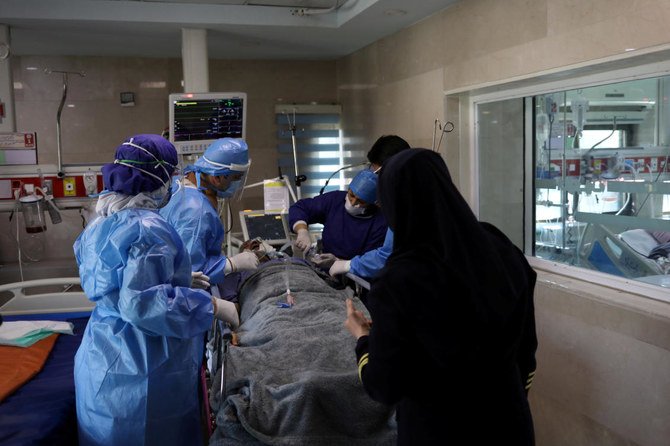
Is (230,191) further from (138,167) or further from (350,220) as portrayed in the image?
→ (138,167)

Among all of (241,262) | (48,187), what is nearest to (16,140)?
(48,187)

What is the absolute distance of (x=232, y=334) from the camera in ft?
8.23

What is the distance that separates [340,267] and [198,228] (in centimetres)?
89

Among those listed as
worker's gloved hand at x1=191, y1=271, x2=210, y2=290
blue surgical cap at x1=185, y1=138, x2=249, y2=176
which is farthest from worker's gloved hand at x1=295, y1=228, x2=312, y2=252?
worker's gloved hand at x1=191, y1=271, x2=210, y2=290

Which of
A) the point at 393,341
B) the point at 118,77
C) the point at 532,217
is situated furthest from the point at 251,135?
the point at 393,341

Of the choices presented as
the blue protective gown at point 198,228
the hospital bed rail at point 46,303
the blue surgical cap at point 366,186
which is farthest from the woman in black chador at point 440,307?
the hospital bed rail at point 46,303

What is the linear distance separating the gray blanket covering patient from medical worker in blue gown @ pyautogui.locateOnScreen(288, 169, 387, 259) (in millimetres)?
1052

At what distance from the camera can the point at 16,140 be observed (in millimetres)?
3678

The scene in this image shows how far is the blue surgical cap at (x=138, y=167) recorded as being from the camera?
7.14 ft

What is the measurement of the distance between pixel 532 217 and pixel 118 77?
419cm

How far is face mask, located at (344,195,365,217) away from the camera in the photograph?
3.61m

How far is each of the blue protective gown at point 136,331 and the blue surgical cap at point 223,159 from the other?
3.28ft

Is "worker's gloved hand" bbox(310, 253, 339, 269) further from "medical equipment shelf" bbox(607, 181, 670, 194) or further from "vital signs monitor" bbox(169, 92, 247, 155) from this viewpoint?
"medical equipment shelf" bbox(607, 181, 670, 194)

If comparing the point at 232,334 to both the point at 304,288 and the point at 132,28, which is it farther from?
the point at 132,28
